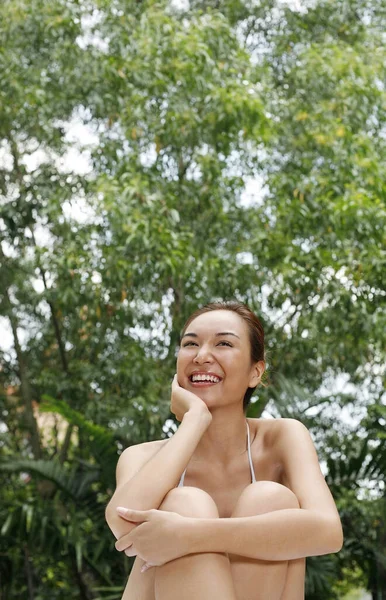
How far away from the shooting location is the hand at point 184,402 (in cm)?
211

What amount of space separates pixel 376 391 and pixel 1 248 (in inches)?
127

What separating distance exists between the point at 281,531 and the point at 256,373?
52cm

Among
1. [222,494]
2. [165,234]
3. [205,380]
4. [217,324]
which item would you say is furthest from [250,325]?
[165,234]

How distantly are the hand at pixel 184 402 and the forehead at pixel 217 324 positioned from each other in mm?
154

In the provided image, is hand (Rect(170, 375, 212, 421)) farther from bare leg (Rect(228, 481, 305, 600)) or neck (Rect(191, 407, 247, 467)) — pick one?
bare leg (Rect(228, 481, 305, 600))

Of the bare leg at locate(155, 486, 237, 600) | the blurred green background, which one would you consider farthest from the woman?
the blurred green background

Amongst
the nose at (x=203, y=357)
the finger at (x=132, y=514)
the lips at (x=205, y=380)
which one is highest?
the nose at (x=203, y=357)

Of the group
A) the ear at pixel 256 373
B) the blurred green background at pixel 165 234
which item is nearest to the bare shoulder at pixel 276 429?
the ear at pixel 256 373

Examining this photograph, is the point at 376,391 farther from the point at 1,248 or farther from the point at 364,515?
the point at 1,248

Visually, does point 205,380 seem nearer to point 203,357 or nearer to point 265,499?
point 203,357

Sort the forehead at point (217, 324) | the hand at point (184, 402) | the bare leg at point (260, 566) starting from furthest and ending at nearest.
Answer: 1. the forehead at point (217, 324)
2. the hand at point (184, 402)
3. the bare leg at point (260, 566)

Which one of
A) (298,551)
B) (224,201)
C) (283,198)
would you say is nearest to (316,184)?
(283,198)

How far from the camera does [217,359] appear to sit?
2186mm

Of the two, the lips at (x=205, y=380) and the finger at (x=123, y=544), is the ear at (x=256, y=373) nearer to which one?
the lips at (x=205, y=380)
